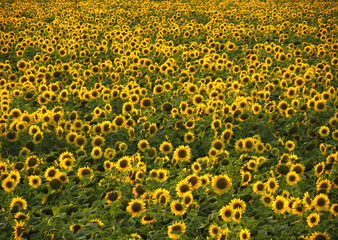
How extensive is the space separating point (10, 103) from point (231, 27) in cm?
965

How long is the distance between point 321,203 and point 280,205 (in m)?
0.52

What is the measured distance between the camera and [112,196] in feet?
13.9

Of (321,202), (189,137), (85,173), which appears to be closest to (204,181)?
(321,202)

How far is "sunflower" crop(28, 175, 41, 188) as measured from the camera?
14.6 feet

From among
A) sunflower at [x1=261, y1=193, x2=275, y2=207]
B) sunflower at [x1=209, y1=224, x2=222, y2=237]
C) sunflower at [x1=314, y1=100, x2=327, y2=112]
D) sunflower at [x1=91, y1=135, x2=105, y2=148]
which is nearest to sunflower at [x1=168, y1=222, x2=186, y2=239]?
sunflower at [x1=209, y1=224, x2=222, y2=237]

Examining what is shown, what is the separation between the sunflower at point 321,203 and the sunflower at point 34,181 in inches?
154

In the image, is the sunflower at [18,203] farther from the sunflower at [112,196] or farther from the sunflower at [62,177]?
→ the sunflower at [112,196]

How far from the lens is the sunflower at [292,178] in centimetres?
436

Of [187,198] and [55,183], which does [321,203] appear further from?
[55,183]

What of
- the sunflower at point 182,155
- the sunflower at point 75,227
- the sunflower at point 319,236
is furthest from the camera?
the sunflower at point 182,155

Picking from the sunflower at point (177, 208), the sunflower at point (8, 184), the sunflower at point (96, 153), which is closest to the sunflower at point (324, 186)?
the sunflower at point (177, 208)

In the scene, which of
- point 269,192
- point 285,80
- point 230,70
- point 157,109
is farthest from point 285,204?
point 230,70

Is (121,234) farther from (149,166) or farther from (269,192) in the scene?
(269,192)

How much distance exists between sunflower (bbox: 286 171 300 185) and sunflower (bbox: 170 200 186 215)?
1.64m
